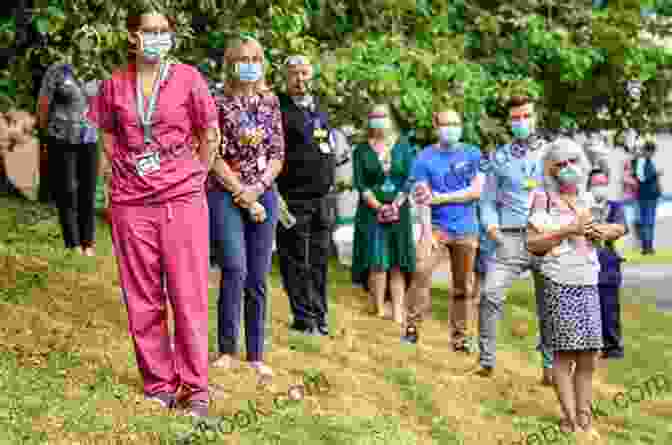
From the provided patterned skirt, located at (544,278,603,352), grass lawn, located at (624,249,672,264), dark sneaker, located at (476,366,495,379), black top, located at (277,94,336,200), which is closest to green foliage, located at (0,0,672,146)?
black top, located at (277,94,336,200)

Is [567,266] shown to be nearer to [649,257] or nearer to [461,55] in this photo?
[461,55]

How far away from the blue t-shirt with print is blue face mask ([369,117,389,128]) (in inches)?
45.2

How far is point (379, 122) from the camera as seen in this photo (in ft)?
42.2

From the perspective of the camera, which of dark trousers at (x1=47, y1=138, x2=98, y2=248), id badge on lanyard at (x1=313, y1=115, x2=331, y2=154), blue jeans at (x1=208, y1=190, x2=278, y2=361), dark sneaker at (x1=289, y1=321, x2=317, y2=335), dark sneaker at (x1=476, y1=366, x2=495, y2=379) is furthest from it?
dark trousers at (x1=47, y1=138, x2=98, y2=248)

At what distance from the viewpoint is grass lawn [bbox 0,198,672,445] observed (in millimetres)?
7129

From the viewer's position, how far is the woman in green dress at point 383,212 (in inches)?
508

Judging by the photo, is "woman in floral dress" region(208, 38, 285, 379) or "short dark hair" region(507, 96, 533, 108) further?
"short dark hair" region(507, 96, 533, 108)

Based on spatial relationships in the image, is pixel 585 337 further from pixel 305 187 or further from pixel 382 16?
pixel 382 16

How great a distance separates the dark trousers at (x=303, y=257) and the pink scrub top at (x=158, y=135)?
3.48m

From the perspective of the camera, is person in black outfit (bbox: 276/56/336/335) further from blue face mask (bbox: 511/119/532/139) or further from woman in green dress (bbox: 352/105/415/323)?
woman in green dress (bbox: 352/105/415/323)

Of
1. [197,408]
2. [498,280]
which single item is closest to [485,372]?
[498,280]

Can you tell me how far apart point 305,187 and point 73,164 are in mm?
2522

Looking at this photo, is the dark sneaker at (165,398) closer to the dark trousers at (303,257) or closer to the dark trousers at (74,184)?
the dark trousers at (303,257)

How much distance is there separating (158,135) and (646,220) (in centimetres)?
2009
